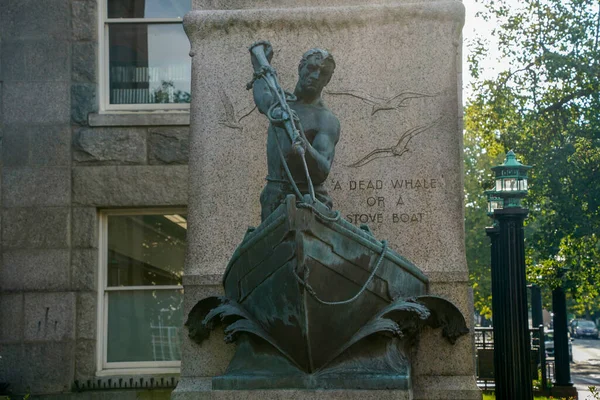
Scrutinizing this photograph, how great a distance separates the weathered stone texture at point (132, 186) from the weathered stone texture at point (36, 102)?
82cm

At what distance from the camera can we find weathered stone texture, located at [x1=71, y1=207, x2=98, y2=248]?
42.5 ft

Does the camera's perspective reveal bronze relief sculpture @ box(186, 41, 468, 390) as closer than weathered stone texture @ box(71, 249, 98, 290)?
Yes

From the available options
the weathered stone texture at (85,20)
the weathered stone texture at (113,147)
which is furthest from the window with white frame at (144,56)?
the weathered stone texture at (113,147)

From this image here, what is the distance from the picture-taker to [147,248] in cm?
1326

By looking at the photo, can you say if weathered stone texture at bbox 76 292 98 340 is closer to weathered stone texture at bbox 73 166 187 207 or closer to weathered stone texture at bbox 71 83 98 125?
weathered stone texture at bbox 73 166 187 207

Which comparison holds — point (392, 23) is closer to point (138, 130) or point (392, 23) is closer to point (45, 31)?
point (138, 130)

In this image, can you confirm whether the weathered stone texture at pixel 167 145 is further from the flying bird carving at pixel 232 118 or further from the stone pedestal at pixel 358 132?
the flying bird carving at pixel 232 118

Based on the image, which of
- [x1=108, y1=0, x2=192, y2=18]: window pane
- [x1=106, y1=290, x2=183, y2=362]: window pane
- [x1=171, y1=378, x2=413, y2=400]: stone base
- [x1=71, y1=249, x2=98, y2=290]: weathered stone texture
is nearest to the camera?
[x1=171, y1=378, x2=413, y2=400]: stone base

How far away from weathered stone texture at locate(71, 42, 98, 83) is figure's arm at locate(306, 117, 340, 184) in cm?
584

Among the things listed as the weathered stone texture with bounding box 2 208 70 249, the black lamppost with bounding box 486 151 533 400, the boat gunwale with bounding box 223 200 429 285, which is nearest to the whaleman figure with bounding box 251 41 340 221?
the boat gunwale with bounding box 223 200 429 285

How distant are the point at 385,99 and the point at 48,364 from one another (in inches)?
230

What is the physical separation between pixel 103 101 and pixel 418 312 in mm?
6621

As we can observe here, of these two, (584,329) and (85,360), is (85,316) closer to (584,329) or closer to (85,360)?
(85,360)

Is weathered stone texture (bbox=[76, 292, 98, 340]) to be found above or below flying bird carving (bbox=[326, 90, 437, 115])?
below
